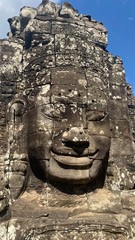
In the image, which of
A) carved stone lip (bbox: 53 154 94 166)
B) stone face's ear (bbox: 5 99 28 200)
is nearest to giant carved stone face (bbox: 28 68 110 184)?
carved stone lip (bbox: 53 154 94 166)

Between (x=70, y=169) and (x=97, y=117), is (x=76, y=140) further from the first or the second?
(x=97, y=117)

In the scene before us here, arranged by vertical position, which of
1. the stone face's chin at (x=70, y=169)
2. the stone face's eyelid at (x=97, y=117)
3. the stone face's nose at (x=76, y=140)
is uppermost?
the stone face's eyelid at (x=97, y=117)

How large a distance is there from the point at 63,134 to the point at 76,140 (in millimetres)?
252

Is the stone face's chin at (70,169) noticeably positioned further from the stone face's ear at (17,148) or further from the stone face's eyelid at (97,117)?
the stone face's eyelid at (97,117)

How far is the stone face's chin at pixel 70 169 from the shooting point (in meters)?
5.39

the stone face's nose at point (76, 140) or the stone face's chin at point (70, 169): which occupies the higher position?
the stone face's nose at point (76, 140)

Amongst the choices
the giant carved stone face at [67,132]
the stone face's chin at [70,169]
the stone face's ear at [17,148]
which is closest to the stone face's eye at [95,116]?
the giant carved stone face at [67,132]

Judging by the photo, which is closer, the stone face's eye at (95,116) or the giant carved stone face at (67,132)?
the giant carved stone face at (67,132)

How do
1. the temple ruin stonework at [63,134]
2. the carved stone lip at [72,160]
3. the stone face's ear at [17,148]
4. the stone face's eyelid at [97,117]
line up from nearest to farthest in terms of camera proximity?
the temple ruin stonework at [63,134], the carved stone lip at [72,160], the stone face's ear at [17,148], the stone face's eyelid at [97,117]

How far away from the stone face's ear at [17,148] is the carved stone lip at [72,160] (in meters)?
0.66

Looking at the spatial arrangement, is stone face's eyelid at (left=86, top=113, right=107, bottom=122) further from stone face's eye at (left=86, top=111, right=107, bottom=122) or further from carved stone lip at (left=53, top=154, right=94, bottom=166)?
carved stone lip at (left=53, top=154, right=94, bottom=166)

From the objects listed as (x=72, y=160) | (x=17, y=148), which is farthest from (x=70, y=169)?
(x=17, y=148)

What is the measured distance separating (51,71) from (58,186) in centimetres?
205

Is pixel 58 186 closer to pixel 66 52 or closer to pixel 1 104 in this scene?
pixel 1 104
